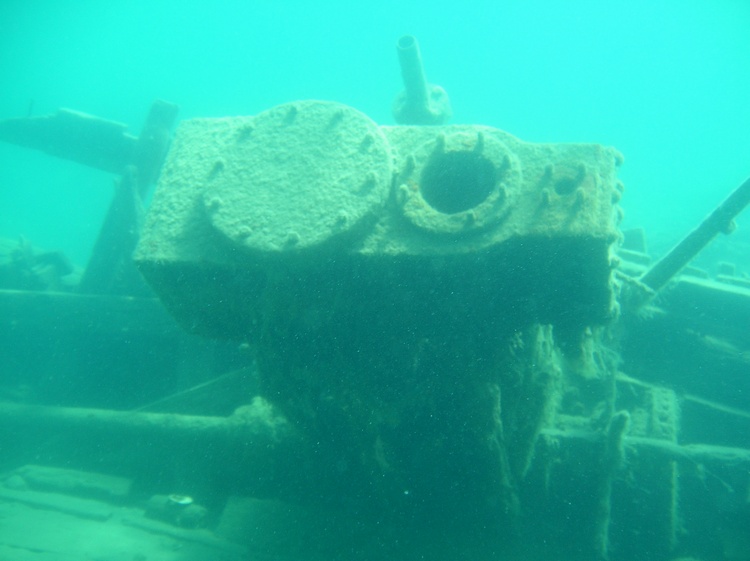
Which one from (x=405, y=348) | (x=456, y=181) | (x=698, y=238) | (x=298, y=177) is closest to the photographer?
(x=405, y=348)

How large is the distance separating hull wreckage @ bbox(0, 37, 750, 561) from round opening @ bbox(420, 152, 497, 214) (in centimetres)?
1

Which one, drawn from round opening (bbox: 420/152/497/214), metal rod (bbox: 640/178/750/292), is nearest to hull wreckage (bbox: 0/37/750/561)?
round opening (bbox: 420/152/497/214)

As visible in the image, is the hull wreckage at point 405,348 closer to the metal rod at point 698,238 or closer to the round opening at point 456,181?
the round opening at point 456,181

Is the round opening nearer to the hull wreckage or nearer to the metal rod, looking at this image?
the hull wreckage

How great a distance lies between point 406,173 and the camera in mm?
2504

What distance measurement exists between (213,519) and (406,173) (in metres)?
3.05

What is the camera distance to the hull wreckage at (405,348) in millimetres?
2254

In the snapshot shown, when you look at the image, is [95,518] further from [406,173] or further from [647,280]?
[647,280]

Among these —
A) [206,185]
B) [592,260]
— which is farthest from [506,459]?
[206,185]

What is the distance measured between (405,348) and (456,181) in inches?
41.7

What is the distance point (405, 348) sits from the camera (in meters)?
2.30

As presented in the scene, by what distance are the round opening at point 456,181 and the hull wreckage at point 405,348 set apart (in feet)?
0.04

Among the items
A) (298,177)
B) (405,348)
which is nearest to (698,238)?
(405,348)

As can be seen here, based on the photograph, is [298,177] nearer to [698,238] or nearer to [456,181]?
[456,181]
